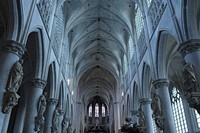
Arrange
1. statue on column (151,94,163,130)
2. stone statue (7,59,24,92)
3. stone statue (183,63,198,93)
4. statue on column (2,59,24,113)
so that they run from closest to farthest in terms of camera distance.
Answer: statue on column (2,59,24,113) < stone statue (7,59,24,92) < stone statue (183,63,198,93) < statue on column (151,94,163,130)

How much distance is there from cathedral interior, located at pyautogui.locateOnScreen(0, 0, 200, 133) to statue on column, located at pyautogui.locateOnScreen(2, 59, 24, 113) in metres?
0.03

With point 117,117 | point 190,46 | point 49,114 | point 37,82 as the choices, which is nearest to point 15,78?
point 37,82

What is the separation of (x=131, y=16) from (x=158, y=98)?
10802 millimetres

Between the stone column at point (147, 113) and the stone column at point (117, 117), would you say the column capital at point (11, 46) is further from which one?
the stone column at point (117, 117)

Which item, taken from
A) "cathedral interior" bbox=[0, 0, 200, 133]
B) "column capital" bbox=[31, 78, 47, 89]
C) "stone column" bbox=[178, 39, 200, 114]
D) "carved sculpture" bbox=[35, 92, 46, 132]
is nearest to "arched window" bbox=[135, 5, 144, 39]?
"cathedral interior" bbox=[0, 0, 200, 133]

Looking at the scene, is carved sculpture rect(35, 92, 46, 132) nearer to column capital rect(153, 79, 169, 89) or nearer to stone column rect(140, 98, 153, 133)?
column capital rect(153, 79, 169, 89)

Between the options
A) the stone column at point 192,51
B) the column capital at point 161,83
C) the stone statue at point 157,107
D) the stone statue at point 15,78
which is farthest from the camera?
the column capital at point 161,83

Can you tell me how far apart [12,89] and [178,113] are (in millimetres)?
15792

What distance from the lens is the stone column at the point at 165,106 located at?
1047cm

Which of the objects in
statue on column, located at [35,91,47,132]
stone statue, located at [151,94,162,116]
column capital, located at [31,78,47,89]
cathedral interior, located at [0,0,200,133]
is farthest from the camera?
stone statue, located at [151,94,162,116]

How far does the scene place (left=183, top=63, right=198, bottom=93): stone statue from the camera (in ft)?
24.1

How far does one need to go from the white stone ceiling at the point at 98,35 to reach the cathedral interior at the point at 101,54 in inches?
4.0

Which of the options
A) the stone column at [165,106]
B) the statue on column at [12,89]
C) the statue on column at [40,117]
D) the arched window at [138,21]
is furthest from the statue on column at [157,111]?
the arched window at [138,21]

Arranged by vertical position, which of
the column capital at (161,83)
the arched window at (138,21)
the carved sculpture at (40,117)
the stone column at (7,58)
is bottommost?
the carved sculpture at (40,117)
